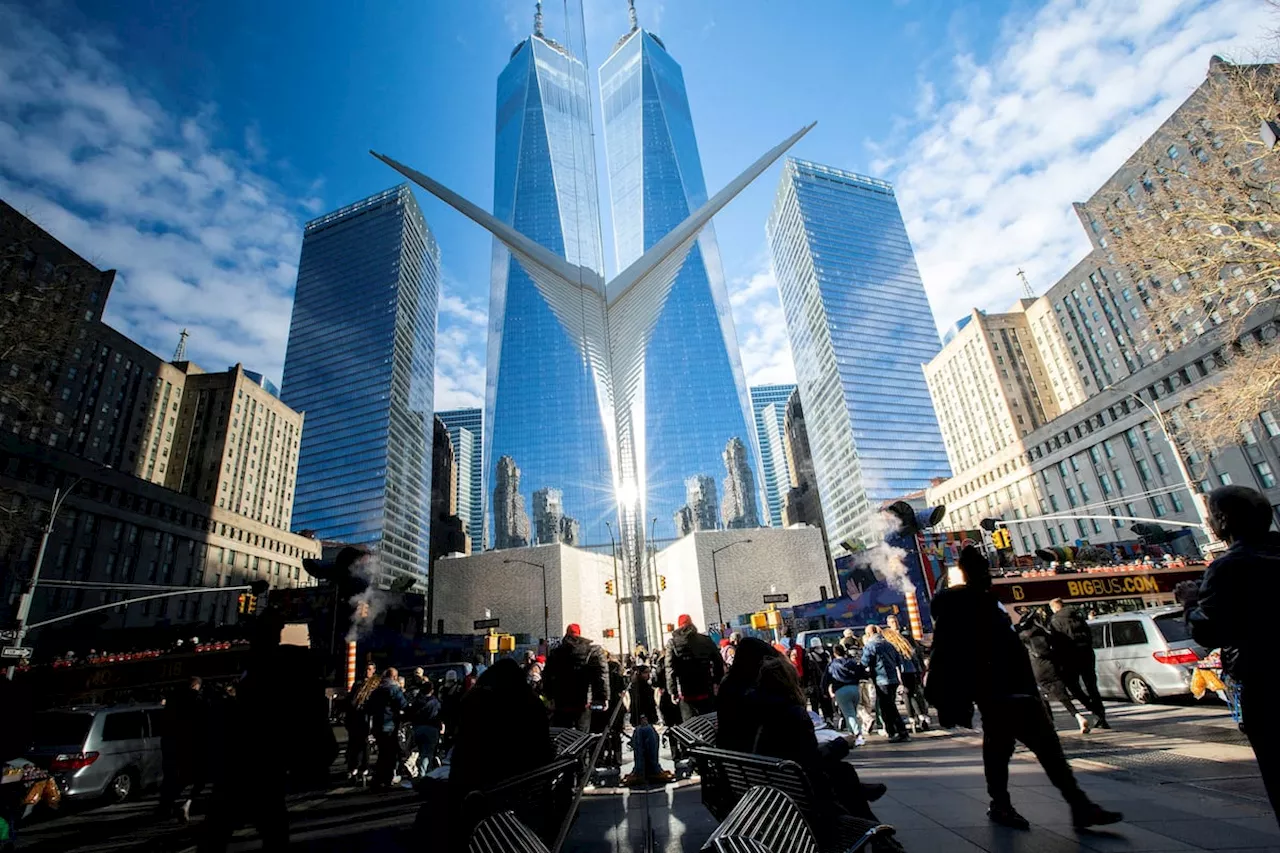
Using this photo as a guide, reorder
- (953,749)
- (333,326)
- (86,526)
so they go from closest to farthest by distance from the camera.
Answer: (953,749) → (86,526) → (333,326)

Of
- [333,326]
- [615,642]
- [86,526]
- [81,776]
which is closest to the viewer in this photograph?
[81,776]

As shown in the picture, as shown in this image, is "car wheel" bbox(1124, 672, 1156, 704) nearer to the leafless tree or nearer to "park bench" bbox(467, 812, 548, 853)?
the leafless tree

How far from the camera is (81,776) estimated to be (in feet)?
30.4

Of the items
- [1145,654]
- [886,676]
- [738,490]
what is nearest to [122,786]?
[886,676]

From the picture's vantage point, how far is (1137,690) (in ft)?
34.0

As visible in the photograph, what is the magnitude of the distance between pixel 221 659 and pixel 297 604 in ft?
42.4

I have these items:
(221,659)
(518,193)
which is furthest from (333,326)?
(221,659)

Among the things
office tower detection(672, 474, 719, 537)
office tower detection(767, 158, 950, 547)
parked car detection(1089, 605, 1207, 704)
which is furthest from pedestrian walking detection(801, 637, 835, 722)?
office tower detection(767, 158, 950, 547)

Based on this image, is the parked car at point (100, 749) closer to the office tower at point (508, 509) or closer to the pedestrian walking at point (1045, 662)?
the pedestrian walking at point (1045, 662)

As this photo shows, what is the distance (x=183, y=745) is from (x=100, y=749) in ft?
8.85

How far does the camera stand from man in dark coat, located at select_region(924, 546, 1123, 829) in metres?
4.02

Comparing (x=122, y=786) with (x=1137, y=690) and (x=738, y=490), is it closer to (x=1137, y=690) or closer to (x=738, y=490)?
(x=1137, y=690)

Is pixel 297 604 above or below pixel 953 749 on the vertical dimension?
above

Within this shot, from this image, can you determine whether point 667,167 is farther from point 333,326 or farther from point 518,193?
point 333,326
